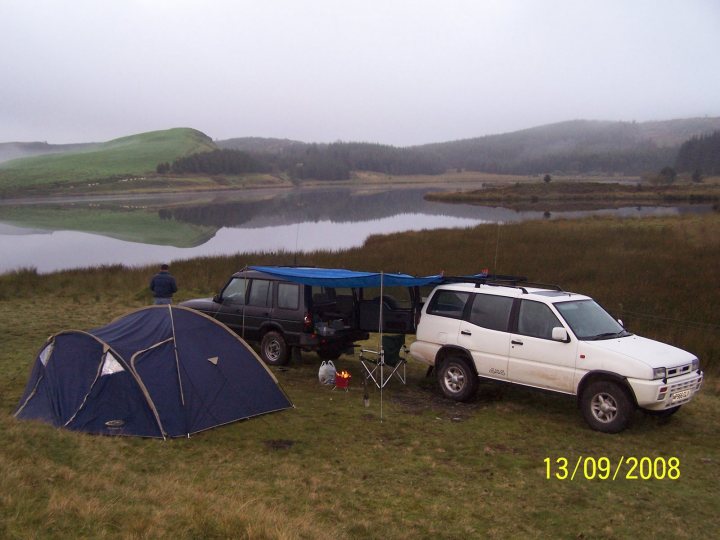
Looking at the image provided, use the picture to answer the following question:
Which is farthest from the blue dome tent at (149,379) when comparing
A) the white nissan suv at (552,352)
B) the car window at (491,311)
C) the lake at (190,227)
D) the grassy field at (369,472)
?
the lake at (190,227)

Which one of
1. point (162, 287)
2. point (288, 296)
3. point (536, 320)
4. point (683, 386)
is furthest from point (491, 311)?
point (162, 287)

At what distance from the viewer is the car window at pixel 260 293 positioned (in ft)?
41.8

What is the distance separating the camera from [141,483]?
6297 millimetres

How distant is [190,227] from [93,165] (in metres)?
92.0

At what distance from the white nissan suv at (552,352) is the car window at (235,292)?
3.93 meters

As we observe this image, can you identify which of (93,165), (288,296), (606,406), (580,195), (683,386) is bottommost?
(580,195)

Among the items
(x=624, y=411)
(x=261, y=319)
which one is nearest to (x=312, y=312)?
(x=261, y=319)

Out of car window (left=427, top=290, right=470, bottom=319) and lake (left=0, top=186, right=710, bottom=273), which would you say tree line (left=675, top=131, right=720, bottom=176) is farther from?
car window (left=427, top=290, right=470, bottom=319)

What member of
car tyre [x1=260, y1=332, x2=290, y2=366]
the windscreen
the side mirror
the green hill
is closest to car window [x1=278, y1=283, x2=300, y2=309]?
car tyre [x1=260, y1=332, x2=290, y2=366]

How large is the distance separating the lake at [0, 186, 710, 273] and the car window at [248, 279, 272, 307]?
1512 centimetres

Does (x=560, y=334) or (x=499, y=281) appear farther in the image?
(x=499, y=281)

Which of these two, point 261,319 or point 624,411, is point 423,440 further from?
point 261,319

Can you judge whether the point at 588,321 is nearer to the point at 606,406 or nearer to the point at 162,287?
the point at 606,406
